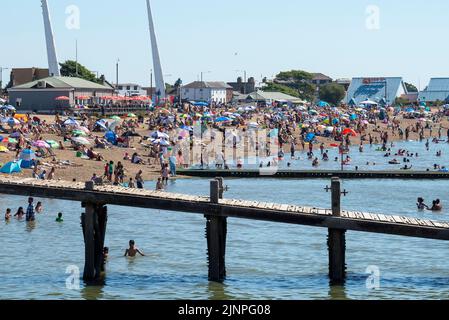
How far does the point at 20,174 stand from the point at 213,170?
1463 centimetres

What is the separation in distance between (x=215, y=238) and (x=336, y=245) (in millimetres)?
3306

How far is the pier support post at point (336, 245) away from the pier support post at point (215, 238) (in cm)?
302

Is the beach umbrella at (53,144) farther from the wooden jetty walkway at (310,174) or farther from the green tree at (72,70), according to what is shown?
the green tree at (72,70)

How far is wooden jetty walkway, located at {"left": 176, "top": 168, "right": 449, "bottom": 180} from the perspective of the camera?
59.3 meters

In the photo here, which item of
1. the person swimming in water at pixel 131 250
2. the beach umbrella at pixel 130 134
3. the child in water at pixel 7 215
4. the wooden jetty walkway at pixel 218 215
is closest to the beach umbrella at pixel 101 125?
the beach umbrella at pixel 130 134

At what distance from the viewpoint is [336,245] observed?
26.9 m

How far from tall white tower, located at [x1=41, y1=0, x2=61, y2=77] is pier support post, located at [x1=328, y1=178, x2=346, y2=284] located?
272 ft

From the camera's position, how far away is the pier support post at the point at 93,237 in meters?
28.0

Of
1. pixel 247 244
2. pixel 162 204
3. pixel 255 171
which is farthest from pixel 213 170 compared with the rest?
pixel 162 204

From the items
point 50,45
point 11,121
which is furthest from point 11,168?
point 50,45

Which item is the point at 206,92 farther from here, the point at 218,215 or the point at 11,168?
the point at 218,215

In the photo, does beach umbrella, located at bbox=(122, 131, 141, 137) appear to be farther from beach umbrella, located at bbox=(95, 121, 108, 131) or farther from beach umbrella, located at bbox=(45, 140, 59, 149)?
beach umbrella, located at bbox=(45, 140, 59, 149)
